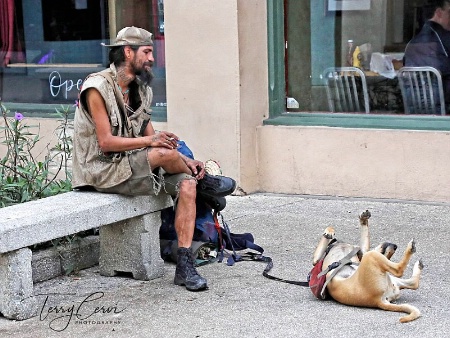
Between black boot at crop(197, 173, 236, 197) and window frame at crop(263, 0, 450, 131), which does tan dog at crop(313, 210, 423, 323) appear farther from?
window frame at crop(263, 0, 450, 131)

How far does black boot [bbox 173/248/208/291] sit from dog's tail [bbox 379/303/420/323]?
111cm

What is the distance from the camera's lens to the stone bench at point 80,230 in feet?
16.4

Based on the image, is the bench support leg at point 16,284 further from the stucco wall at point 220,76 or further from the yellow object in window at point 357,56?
the yellow object in window at point 357,56

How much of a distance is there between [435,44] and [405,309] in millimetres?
3458

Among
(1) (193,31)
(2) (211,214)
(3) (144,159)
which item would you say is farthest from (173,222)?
(1) (193,31)

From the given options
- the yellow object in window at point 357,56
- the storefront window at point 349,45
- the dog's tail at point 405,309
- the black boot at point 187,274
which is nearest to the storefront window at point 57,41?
the storefront window at point 349,45

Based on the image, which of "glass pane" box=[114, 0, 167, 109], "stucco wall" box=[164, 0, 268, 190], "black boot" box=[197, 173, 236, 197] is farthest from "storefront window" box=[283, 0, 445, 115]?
"black boot" box=[197, 173, 236, 197]

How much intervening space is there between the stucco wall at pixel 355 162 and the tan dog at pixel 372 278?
7.65 ft

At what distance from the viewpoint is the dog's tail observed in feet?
15.7

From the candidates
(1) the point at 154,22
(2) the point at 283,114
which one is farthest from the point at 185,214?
(1) the point at 154,22

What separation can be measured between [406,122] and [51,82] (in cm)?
386

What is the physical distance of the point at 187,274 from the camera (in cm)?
551

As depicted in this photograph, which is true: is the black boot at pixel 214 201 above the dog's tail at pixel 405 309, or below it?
above

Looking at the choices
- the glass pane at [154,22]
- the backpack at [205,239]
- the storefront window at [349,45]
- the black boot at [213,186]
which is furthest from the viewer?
the glass pane at [154,22]
